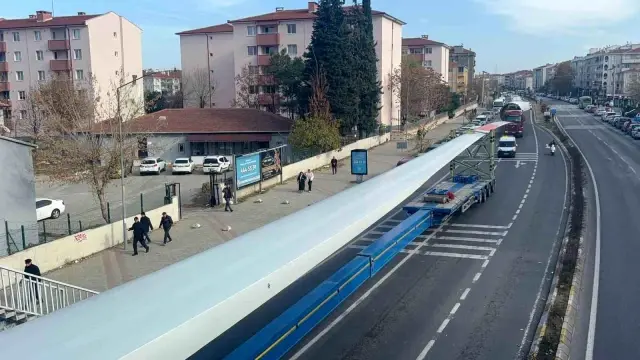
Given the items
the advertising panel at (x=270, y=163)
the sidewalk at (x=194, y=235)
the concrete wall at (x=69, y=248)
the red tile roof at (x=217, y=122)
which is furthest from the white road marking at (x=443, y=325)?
the red tile roof at (x=217, y=122)

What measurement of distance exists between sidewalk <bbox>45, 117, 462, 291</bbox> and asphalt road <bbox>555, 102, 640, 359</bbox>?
840cm

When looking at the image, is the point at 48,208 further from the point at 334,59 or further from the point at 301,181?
the point at 334,59

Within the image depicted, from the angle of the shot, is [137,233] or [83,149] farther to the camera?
[83,149]

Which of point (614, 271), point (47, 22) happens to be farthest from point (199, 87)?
point (614, 271)

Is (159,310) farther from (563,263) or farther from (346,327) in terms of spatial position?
(563,263)

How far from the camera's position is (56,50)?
192 feet

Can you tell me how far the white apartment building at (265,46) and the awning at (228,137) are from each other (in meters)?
15.8

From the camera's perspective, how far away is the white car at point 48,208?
25.2 meters

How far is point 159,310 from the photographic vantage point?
20.2ft

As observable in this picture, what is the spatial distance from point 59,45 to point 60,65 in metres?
2.00

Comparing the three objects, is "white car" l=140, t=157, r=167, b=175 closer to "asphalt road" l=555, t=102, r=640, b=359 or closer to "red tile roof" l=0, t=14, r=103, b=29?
"red tile roof" l=0, t=14, r=103, b=29

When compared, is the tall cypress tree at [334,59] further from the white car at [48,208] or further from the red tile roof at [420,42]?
the red tile roof at [420,42]

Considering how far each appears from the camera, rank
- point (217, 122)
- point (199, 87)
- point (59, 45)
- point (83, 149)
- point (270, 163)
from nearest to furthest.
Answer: point (83, 149), point (270, 163), point (217, 122), point (59, 45), point (199, 87)

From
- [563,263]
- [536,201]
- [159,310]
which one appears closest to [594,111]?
[536,201]
